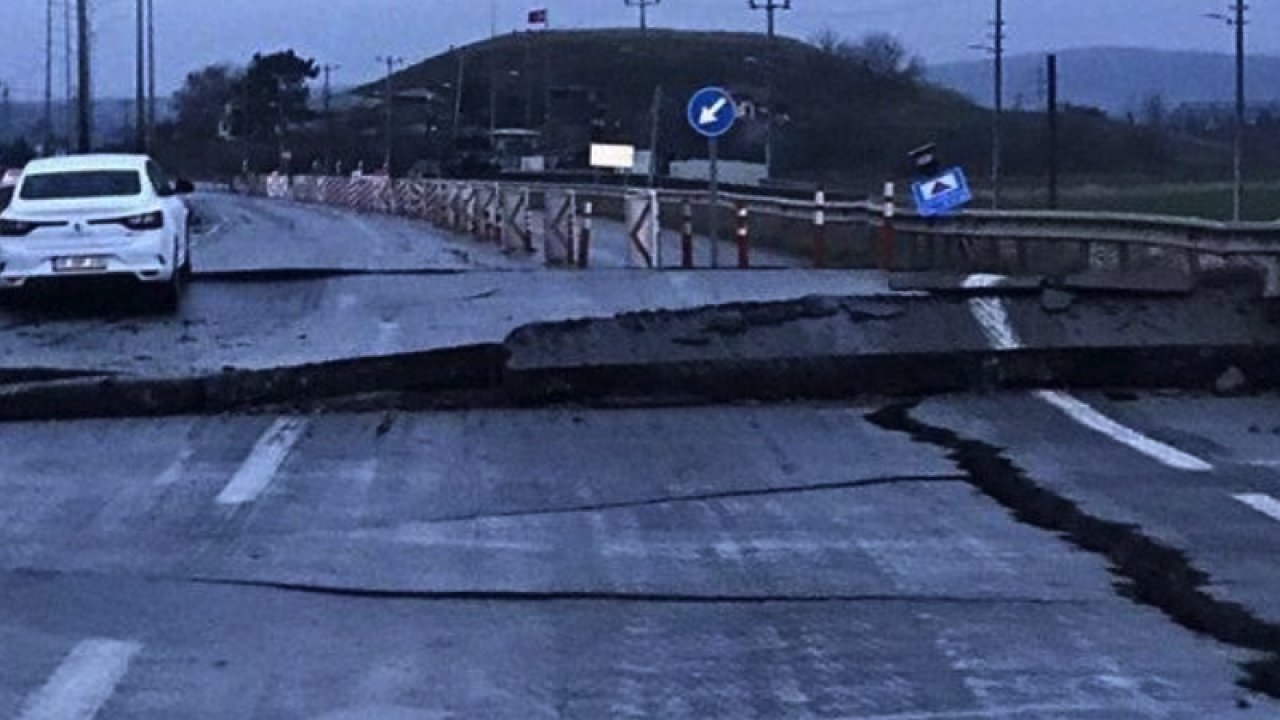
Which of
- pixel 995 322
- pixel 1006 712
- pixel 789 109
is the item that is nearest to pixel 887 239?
pixel 995 322

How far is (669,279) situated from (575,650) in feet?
64.9

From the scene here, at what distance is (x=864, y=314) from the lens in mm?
17953

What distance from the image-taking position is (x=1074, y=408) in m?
16.7

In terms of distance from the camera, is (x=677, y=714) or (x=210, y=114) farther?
(x=210, y=114)

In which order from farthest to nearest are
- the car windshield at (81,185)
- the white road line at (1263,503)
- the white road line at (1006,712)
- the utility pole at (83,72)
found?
the utility pole at (83,72), the car windshield at (81,185), the white road line at (1263,503), the white road line at (1006,712)

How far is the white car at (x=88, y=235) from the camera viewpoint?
86.3 ft

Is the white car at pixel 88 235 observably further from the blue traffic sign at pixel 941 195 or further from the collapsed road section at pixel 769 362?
the blue traffic sign at pixel 941 195

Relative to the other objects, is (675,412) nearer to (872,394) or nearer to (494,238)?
(872,394)

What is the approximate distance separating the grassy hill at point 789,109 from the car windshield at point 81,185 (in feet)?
181

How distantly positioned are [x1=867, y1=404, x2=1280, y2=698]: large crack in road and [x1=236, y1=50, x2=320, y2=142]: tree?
5632 inches

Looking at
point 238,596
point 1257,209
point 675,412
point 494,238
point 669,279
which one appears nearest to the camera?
point 238,596

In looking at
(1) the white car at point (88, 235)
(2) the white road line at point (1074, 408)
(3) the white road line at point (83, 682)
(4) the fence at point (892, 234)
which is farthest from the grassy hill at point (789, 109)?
(3) the white road line at point (83, 682)

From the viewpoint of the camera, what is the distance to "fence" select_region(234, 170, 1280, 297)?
28062 millimetres

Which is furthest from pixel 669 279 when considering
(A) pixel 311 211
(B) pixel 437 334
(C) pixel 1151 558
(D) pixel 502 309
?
(A) pixel 311 211
